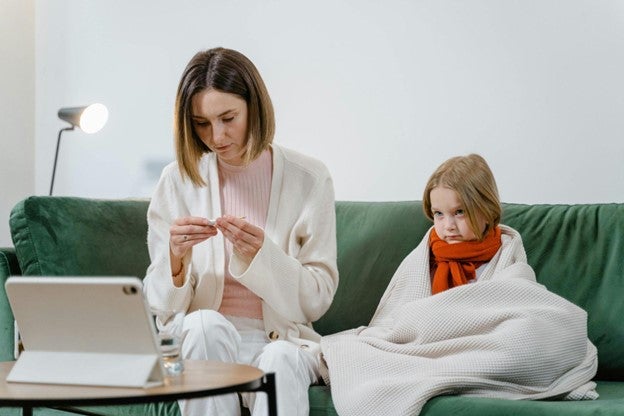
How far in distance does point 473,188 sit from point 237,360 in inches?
27.4

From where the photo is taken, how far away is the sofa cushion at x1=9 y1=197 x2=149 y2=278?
8.36 feet

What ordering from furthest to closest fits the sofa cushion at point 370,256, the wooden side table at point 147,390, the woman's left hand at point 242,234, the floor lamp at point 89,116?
1. the floor lamp at point 89,116
2. the sofa cushion at point 370,256
3. the woman's left hand at point 242,234
4. the wooden side table at point 147,390

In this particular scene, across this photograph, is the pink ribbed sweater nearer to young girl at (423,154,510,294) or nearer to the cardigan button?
the cardigan button

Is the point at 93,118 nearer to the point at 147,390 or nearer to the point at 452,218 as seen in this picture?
the point at 452,218

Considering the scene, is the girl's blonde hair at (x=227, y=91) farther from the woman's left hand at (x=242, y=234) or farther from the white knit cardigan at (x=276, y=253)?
the woman's left hand at (x=242, y=234)

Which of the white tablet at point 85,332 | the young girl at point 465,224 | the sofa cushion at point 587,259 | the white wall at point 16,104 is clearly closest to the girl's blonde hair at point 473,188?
→ the young girl at point 465,224

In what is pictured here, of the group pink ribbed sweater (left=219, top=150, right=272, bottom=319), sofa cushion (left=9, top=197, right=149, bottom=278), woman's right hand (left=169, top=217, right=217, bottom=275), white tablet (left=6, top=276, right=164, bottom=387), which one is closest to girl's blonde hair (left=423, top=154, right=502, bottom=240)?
pink ribbed sweater (left=219, top=150, right=272, bottom=319)

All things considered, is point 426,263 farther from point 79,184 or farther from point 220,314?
point 79,184

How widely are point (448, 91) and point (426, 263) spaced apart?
0.74m

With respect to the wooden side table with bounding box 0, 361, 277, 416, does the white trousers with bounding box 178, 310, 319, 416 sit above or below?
below

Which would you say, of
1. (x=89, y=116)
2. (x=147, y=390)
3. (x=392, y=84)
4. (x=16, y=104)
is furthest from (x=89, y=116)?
(x=147, y=390)

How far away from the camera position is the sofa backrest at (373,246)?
242 cm

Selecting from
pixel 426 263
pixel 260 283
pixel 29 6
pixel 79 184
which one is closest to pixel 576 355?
pixel 426 263

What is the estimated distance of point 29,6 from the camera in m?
4.16
